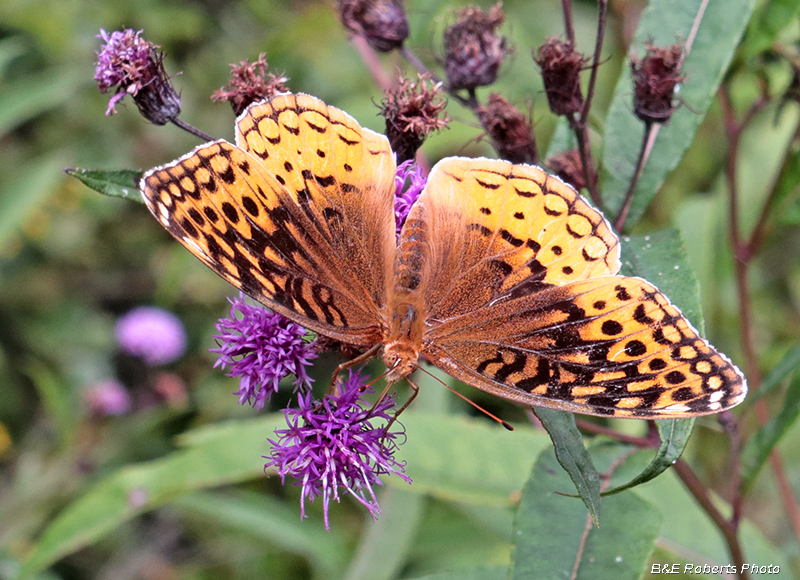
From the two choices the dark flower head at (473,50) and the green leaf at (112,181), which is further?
the dark flower head at (473,50)

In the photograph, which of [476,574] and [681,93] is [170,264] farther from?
[681,93]

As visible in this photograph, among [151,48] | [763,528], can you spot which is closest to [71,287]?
[151,48]

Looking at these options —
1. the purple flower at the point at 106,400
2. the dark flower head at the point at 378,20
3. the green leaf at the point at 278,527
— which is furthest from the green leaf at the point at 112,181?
the purple flower at the point at 106,400

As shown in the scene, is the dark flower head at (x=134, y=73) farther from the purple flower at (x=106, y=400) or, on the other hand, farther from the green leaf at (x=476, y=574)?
the purple flower at (x=106, y=400)

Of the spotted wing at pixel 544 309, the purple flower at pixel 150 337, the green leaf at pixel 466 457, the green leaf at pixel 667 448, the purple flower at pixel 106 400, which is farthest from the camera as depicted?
the purple flower at pixel 150 337

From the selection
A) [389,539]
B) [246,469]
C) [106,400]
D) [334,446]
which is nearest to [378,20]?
[334,446]

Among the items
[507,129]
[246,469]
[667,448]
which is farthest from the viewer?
[246,469]
